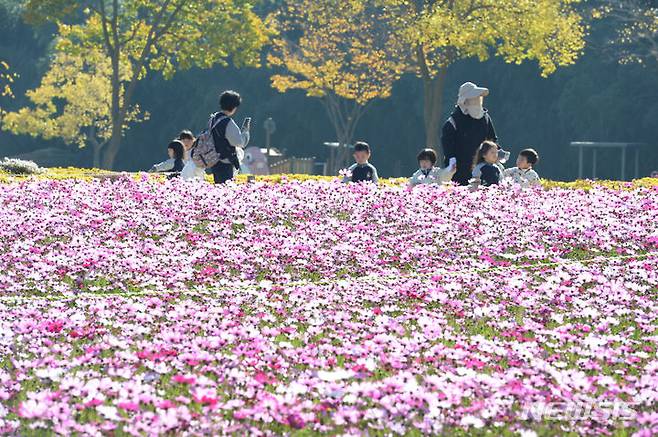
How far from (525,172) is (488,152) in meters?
2.44

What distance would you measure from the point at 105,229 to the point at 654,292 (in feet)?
25.6

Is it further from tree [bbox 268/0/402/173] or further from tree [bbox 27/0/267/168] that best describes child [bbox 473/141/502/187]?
tree [bbox 268/0/402/173]

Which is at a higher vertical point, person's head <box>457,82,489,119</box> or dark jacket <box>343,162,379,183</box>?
person's head <box>457,82,489,119</box>

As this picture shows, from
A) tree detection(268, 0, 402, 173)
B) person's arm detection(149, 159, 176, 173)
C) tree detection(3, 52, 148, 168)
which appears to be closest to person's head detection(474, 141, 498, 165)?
person's arm detection(149, 159, 176, 173)

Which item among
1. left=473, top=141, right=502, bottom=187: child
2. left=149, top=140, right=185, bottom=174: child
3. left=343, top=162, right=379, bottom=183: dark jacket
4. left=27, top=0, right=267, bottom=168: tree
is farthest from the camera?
left=27, top=0, right=267, bottom=168: tree

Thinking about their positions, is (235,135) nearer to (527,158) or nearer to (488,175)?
(488,175)

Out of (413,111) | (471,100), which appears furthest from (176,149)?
(413,111)

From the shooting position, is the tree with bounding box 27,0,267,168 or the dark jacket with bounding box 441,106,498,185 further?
the tree with bounding box 27,0,267,168

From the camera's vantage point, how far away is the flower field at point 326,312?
23.3 feet

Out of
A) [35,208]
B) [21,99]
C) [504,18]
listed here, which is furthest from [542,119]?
[35,208]

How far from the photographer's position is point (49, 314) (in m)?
10.3

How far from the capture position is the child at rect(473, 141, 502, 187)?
20.4 meters

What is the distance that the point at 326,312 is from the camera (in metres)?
10.5

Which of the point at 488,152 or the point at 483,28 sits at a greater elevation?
the point at 483,28
